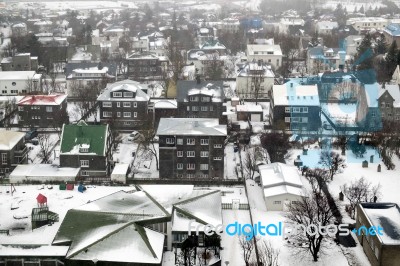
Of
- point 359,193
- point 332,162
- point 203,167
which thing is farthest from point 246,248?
point 332,162

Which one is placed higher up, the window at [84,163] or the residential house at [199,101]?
the residential house at [199,101]

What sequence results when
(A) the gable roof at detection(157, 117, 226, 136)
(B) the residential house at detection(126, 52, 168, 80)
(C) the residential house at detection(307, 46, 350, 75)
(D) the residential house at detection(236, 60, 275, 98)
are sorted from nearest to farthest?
(A) the gable roof at detection(157, 117, 226, 136) < (D) the residential house at detection(236, 60, 275, 98) < (B) the residential house at detection(126, 52, 168, 80) < (C) the residential house at detection(307, 46, 350, 75)

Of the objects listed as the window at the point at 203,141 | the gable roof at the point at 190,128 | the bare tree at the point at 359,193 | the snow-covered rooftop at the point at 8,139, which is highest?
the gable roof at the point at 190,128

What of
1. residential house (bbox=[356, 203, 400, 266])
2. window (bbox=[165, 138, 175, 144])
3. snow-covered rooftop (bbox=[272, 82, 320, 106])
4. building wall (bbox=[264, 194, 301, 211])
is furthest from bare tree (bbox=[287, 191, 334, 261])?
snow-covered rooftop (bbox=[272, 82, 320, 106])

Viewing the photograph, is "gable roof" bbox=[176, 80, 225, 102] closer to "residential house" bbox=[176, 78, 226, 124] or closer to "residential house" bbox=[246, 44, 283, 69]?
"residential house" bbox=[176, 78, 226, 124]

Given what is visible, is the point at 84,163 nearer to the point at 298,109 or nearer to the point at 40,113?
the point at 40,113

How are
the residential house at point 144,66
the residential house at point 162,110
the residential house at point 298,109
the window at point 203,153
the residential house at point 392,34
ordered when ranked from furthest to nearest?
1. the residential house at point 392,34
2. the residential house at point 144,66
3. the residential house at point 162,110
4. the residential house at point 298,109
5. the window at point 203,153

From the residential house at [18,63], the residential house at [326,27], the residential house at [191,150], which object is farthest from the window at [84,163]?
the residential house at [326,27]

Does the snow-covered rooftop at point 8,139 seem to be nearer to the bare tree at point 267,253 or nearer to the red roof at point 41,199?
the red roof at point 41,199
